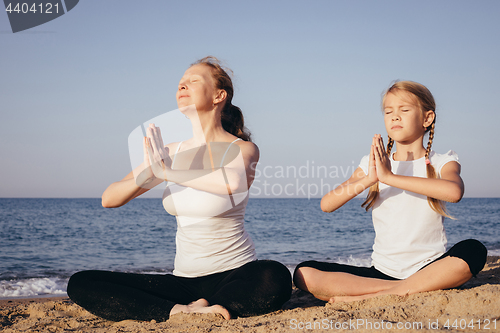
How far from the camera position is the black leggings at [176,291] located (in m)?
2.36

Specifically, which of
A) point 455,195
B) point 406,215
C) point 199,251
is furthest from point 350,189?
point 199,251

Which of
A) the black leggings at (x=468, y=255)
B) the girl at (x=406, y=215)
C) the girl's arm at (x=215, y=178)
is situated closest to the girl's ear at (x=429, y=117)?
the girl at (x=406, y=215)

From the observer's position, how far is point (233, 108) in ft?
10.5

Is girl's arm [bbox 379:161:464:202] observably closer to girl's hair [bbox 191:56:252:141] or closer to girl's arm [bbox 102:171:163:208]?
girl's hair [bbox 191:56:252:141]

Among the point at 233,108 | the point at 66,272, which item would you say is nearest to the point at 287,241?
the point at 66,272

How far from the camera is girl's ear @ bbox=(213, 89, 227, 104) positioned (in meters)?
2.86

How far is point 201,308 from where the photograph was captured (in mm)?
2320

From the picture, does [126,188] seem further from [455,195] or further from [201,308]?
[455,195]

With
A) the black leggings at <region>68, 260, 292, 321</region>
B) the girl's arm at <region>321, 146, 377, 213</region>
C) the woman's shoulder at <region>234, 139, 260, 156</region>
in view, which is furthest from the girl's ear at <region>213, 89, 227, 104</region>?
the black leggings at <region>68, 260, 292, 321</region>

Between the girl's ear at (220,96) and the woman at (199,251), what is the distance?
0.05 feet

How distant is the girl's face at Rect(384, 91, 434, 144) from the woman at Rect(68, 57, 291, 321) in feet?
3.50

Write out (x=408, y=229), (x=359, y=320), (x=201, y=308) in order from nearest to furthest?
A: 1. (x=359, y=320)
2. (x=201, y=308)
3. (x=408, y=229)

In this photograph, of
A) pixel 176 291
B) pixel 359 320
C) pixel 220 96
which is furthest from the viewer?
pixel 220 96

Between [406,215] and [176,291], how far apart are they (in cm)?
175
